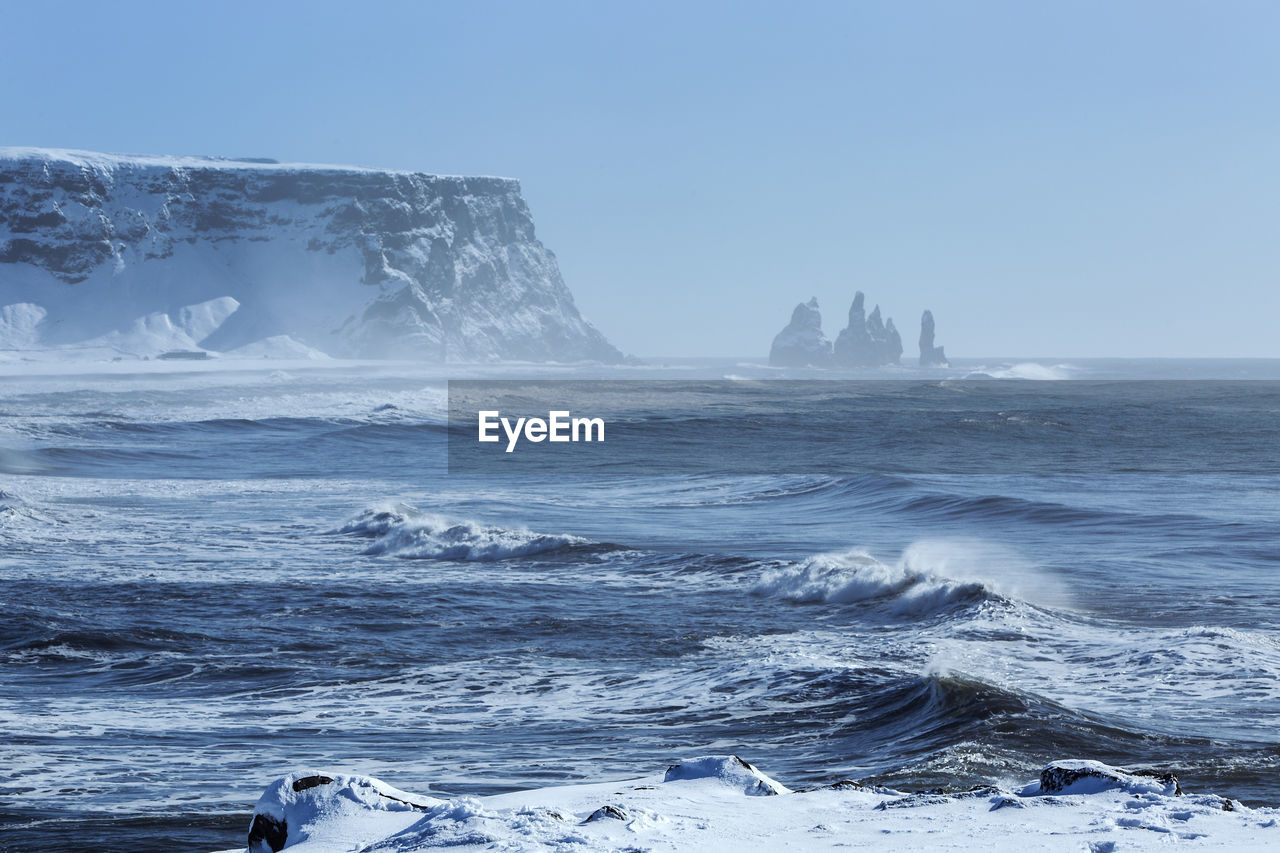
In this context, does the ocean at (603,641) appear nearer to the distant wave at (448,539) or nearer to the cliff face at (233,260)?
the distant wave at (448,539)

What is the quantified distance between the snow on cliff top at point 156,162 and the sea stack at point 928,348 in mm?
83348

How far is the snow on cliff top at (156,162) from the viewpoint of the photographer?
161 metres

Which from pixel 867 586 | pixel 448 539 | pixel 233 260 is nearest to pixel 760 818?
pixel 867 586

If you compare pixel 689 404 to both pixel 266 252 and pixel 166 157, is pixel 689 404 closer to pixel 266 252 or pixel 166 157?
pixel 266 252

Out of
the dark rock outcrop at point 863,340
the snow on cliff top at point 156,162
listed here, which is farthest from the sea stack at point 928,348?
the snow on cliff top at point 156,162

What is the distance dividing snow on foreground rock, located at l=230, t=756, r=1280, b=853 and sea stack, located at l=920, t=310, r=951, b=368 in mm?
189766

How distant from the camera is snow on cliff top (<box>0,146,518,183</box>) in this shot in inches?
6324

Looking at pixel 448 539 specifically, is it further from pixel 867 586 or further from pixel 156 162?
pixel 156 162

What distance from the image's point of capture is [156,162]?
176 metres

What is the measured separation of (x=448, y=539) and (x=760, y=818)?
13.0m

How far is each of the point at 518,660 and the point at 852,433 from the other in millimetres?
38296

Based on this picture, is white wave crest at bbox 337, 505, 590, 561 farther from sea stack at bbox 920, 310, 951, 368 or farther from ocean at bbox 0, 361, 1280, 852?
sea stack at bbox 920, 310, 951, 368

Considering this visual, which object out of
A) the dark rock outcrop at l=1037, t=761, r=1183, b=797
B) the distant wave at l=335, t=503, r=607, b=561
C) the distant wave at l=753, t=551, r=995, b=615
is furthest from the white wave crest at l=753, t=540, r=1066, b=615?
the dark rock outcrop at l=1037, t=761, r=1183, b=797

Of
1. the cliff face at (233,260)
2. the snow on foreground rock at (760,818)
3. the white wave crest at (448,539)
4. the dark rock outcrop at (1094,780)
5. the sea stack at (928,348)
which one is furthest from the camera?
the sea stack at (928,348)
